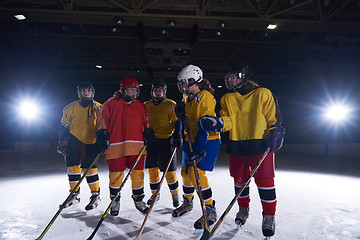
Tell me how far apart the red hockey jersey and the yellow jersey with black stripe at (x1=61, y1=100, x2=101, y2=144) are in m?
0.35

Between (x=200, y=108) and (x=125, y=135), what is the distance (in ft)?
2.93

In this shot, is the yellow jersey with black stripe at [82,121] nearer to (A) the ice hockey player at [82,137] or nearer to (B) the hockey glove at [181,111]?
(A) the ice hockey player at [82,137]

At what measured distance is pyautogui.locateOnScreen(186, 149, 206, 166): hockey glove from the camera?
6.97 ft

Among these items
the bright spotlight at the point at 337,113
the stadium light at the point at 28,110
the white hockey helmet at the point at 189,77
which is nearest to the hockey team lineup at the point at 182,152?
the white hockey helmet at the point at 189,77

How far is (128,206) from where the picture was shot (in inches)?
114

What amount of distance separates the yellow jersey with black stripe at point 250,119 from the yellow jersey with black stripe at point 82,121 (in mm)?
1643

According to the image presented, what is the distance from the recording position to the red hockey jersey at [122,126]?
2.57 metres

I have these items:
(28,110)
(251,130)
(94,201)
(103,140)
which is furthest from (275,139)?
(28,110)

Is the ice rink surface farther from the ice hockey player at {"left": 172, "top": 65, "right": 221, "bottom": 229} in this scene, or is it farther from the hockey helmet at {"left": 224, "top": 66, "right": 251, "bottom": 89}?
the hockey helmet at {"left": 224, "top": 66, "right": 251, "bottom": 89}

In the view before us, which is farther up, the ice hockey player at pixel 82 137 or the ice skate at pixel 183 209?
the ice hockey player at pixel 82 137

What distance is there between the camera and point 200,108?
89.5 inches

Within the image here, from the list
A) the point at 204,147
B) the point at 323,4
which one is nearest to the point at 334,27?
the point at 323,4

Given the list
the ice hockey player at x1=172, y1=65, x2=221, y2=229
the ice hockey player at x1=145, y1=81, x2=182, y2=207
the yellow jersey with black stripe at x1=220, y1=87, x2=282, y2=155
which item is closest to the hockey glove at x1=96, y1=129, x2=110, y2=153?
the ice hockey player at x1=145, y1=81, x2=182, y2=207

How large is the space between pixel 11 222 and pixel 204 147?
2042mm
